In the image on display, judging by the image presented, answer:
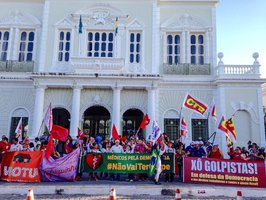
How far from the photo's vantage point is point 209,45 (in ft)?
73.1

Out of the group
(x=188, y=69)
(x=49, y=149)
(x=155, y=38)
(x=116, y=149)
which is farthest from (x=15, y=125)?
(x=188, y=69)

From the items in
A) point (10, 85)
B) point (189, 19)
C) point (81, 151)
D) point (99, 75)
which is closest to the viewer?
point (81, 151)

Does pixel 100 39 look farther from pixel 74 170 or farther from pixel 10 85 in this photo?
pixel 74 170

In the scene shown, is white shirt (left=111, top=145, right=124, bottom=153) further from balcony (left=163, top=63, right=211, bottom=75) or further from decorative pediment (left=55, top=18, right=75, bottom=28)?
decorative pediment (left=55, top=18, right=75, bottom=28)

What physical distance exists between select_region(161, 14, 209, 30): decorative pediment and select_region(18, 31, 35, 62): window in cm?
1043

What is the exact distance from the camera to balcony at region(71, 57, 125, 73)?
20.2 meters

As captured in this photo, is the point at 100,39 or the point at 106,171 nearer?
the point at 106,171

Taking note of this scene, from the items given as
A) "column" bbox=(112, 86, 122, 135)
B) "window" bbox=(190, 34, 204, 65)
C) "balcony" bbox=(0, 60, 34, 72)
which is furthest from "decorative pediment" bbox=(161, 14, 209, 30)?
"balcony" bbox=(0, 60, 34, 72)

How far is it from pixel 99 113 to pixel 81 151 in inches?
411

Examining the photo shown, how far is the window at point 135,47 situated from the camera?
71.9 feet

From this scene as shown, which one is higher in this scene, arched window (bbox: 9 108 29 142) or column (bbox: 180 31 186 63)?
column (bbox: 180 31 186 63)

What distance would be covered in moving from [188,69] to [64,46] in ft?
31.6

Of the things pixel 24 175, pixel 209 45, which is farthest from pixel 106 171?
pixel 209 45

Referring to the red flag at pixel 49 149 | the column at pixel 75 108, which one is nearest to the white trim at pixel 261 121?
the column at pixel 75 108
